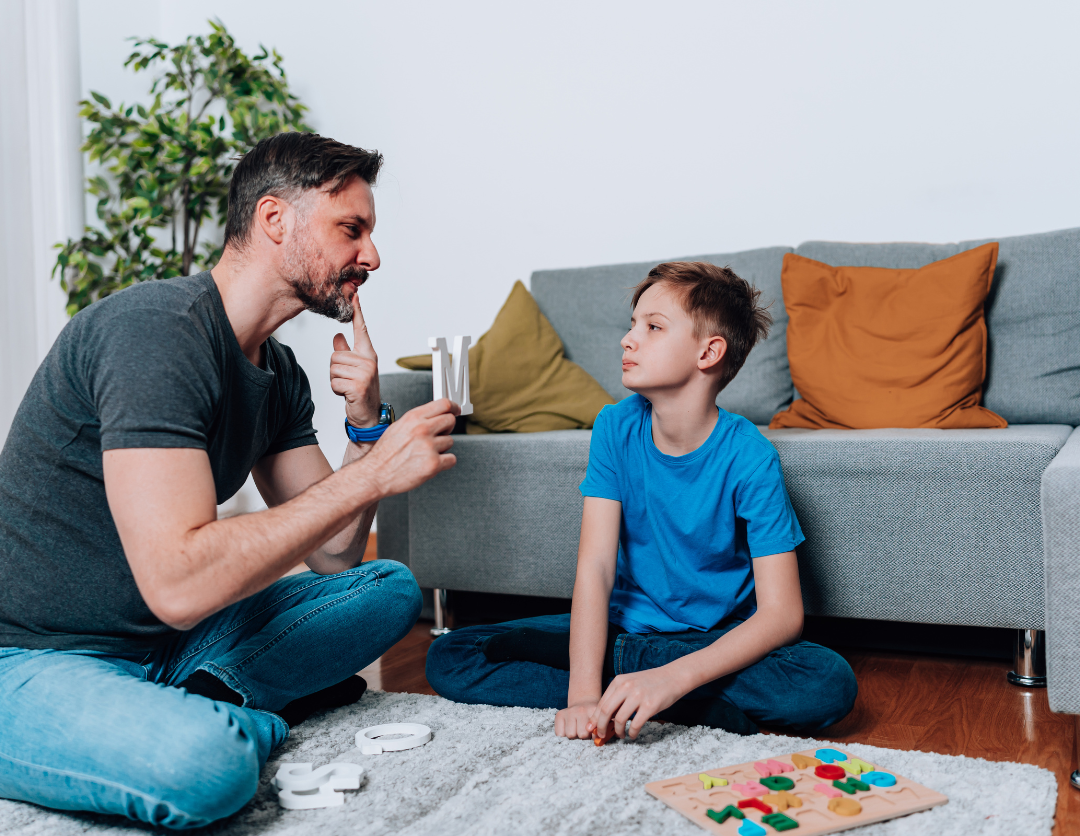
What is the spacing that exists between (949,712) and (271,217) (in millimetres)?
1348

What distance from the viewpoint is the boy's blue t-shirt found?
1.49 meters

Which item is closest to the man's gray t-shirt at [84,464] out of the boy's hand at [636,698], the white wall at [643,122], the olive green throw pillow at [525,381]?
the boy's hand at [636,698]

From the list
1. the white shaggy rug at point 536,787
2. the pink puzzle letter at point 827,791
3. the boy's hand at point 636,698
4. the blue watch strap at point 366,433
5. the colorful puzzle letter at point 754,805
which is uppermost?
the blue watch strap at point 366,433

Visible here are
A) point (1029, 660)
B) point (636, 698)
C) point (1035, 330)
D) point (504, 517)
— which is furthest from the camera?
point (1035, 330)

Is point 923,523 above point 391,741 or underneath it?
above

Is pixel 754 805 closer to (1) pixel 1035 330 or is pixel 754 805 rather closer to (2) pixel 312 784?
(2) pixel 312 784

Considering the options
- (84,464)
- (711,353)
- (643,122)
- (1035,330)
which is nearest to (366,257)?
(84,464)

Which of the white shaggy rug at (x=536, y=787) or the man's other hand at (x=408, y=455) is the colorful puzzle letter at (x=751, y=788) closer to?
the white shaggy rug at (x=536, y=787)

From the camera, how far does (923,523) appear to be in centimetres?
168

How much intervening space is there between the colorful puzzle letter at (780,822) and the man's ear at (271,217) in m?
1.01

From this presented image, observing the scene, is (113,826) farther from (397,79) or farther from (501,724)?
(397,79)

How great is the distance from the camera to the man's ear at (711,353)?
1545 millimetres

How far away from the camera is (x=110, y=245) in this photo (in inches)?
127

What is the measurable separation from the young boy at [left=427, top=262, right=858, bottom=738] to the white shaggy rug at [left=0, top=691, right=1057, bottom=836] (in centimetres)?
7
